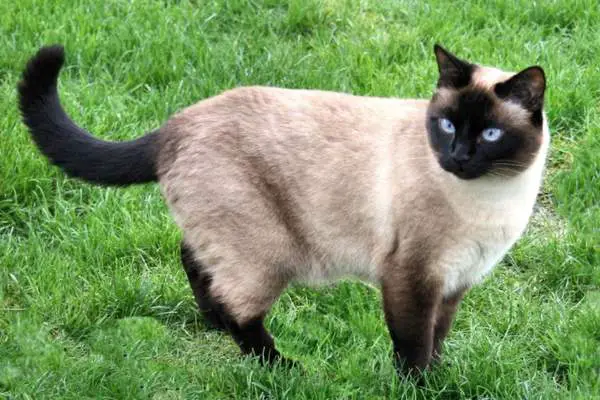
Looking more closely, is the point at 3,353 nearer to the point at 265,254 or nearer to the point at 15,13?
the point at 265,254

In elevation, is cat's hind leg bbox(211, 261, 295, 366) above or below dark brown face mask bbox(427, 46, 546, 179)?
below

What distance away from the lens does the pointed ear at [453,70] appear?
145 inches

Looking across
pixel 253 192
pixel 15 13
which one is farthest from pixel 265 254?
pixel 15 13

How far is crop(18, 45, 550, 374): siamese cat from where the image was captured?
3.64 meters

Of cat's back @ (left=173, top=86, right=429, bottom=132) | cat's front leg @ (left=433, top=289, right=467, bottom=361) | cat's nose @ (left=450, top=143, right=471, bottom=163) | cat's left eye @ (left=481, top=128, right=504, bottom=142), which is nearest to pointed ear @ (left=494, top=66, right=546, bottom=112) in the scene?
cat's left eye @ (left=481, top=128, right=504, bottom=142)

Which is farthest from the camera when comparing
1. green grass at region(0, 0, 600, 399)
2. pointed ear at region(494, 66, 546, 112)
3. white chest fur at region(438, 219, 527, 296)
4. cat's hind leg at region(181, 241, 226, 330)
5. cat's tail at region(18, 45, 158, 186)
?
cat's hind leg at region(181, 241, 226, 330)

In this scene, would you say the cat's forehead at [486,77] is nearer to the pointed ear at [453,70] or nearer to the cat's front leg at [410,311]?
the pointed ear at [453,70]

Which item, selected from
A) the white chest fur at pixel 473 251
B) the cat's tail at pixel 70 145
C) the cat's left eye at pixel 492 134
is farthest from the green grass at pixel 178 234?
the cat's left eye at pixel 492 134

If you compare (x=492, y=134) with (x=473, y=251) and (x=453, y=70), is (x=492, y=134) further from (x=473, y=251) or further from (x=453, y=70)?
(x=473, y=251)

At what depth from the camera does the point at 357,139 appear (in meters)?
3.88

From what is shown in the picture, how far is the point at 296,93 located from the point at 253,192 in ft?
1.46

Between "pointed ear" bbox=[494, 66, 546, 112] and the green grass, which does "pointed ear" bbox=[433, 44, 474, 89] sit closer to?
"pointed ear" bbox=[494, 66, 546, 112]

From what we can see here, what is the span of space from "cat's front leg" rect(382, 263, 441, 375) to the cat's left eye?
48 cm

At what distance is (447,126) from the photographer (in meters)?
3.65
